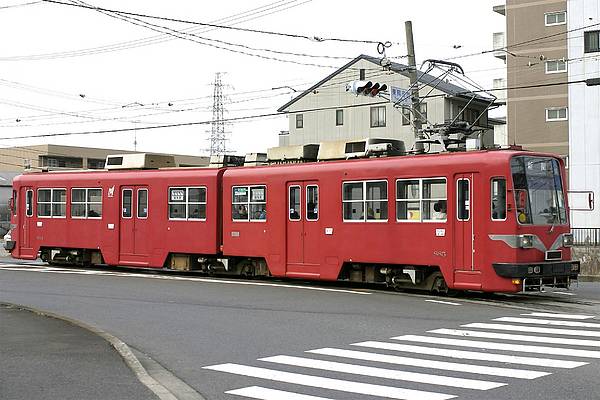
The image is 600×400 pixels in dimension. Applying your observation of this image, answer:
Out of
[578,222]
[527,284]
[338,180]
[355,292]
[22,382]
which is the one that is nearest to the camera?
[22,382]

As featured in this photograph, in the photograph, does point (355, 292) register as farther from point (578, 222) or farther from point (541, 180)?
point (578, 222)

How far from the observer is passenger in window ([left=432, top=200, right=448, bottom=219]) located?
17797 mm

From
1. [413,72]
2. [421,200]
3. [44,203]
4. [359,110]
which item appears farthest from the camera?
[359,110]

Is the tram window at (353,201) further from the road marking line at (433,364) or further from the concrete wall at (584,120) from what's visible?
the concrete wall at (584,120)

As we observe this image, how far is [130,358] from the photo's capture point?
979 centimetres

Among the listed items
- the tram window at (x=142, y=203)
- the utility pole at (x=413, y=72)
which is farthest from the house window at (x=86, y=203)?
the utility pole at (x=413, y=72)

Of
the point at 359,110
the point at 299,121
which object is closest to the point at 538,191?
the point at 359,110

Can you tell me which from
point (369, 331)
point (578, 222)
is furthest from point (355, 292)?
point (578, 222)

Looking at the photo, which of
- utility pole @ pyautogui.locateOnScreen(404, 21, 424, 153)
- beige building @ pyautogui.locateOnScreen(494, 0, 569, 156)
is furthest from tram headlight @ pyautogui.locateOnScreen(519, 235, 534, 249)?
beige building @ pyautogui.locateOnScreen(494, 0, 569, 156)

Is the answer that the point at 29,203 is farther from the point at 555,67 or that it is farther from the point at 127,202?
the point at 555,67

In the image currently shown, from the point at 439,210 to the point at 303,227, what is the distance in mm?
4173

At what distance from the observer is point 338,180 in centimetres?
2011

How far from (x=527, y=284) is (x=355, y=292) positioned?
397 centimetres

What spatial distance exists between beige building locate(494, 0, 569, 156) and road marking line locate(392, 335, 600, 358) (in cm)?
3984
